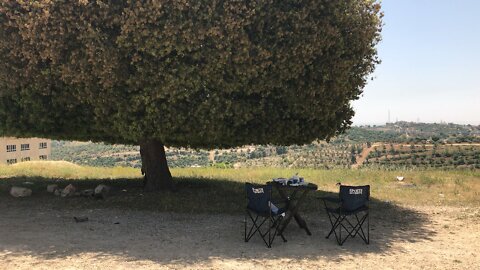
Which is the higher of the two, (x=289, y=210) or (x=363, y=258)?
(x=289, y=210)

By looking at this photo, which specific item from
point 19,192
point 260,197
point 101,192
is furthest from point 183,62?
point 19,192

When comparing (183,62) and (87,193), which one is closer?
(183,62)

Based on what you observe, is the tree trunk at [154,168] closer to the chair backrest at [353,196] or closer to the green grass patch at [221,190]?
the green grass patch at [221,190]

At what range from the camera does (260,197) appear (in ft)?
27.4

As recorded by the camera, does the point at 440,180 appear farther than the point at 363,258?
Yes

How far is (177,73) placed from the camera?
11.0 meters

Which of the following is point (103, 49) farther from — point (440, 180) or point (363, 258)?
point (440, 180)

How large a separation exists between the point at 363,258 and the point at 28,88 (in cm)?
1029

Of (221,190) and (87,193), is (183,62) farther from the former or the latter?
(87,193)

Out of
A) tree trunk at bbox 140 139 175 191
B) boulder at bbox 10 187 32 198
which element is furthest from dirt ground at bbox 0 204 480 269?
tree trunk at bbox 140 139 175 191

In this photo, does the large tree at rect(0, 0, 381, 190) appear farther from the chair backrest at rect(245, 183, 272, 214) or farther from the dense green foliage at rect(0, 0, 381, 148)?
the chair backrest at rect(245, 183, 272, 214)

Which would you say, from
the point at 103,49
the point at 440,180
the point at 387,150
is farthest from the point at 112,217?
the point at 387,150

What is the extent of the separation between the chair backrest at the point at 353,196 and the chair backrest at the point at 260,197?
1.61 meters

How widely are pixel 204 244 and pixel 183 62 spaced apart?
5.12 metres
